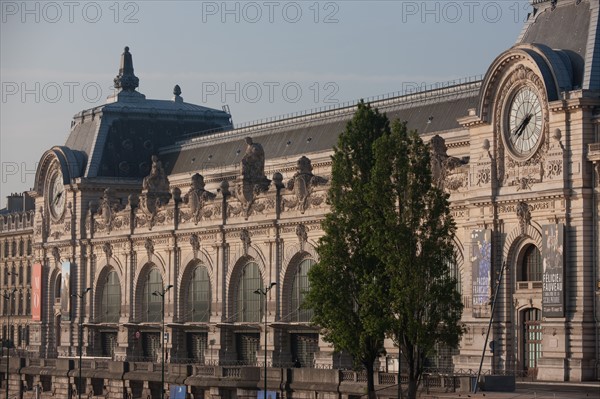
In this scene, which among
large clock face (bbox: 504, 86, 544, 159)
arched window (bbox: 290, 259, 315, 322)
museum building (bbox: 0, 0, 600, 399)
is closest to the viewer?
museum building (bbox: 0, 0, 600, 399)

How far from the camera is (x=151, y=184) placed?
132 metres

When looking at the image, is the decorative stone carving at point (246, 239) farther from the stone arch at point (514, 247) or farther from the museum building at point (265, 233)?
the stone arch at point (514, 247)

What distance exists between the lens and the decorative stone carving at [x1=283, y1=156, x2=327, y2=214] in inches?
4363

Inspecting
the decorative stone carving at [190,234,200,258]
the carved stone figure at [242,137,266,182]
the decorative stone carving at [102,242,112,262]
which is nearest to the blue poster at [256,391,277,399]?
the carved stone figure at [242,137,266,182]

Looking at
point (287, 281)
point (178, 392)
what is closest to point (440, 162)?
point (287, 281)

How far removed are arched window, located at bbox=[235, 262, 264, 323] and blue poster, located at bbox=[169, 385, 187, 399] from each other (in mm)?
13304

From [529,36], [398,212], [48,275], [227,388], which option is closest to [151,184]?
[48,275]

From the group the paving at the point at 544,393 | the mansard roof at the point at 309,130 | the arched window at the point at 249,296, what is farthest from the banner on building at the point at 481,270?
the arched window at the point at 249,296

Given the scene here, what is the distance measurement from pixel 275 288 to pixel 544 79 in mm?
32204

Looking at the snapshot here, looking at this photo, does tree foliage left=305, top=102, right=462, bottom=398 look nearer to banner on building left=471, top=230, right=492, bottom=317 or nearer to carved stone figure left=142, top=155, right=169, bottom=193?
banner on building left=471, top=230, right=492, bottom=317

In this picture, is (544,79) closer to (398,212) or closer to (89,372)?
(398,212)

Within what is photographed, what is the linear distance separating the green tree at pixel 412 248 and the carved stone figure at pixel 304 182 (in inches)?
1144

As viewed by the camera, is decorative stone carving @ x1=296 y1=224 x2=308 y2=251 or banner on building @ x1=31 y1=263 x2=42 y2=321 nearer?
decorative stone carving @ x1=296 y1=224 x2=308 y2=251

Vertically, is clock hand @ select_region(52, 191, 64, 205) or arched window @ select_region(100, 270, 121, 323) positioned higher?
clock hand @ select_region(52, 191, 64, 205)
